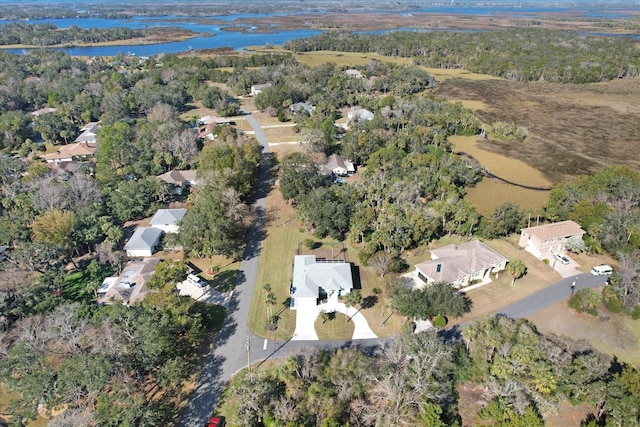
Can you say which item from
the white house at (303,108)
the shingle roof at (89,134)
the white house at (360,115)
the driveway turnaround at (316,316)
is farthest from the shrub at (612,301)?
the shingle roof at (89,134)

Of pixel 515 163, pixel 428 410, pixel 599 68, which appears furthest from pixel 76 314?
pixel 599 68

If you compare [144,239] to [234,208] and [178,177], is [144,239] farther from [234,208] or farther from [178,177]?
[178,177]

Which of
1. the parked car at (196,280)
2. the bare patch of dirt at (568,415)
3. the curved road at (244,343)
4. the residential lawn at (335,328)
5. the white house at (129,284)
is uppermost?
the white house at (129,284)

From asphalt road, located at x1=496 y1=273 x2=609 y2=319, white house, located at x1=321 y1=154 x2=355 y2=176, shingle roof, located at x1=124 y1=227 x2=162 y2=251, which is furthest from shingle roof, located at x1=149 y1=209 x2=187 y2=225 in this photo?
asphalt road, located at x1=496 y1=273 x2=609 y2=319

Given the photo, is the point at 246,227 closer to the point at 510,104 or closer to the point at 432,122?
the point at 432,122

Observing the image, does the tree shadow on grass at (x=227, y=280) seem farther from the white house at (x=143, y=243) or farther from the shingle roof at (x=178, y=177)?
the shingle roof at (x=178, y=177)

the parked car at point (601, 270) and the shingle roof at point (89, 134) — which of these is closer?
the parked car at point (601, 270)
